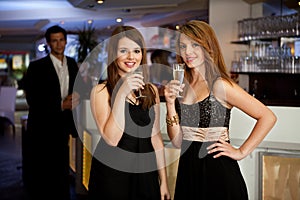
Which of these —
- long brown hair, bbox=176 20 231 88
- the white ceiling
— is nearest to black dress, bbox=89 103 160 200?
long brown hair, bbox=176 20 231 88

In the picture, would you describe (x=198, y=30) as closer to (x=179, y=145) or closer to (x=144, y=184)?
(x=179, y=145)

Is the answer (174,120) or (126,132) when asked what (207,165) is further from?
(126,132)

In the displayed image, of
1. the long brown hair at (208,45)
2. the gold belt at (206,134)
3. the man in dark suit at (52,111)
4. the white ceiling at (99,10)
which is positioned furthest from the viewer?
the white ceiling at (99,10)

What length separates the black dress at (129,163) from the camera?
2.11 m

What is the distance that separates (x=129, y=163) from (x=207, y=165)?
0.37m

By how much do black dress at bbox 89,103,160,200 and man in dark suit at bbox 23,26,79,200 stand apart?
1.89 meters

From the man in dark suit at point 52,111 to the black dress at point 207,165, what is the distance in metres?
2.02

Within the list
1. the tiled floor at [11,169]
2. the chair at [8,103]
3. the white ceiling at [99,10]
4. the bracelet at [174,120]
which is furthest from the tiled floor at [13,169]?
the white ceiling at [99,10]

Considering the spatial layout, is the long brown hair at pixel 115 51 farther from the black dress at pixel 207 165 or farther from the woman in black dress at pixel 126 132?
the black dress at pixel 207 165

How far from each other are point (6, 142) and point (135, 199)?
6.28m

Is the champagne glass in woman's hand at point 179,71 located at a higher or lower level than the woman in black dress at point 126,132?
higher

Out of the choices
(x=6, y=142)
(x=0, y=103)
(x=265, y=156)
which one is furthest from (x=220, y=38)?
(x=0, y=103)

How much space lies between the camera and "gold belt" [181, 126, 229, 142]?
2.05 metres

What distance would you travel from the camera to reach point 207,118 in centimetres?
203
